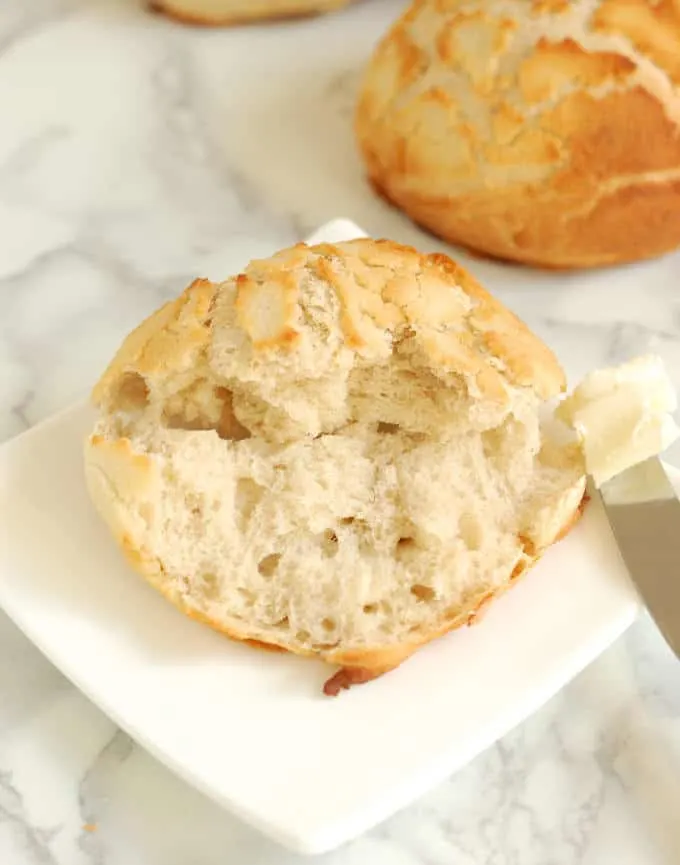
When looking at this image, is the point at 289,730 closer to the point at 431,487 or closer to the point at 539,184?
the point at 431,487

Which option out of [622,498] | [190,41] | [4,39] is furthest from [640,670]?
→ [4,39]

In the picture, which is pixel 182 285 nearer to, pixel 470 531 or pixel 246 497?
pixel 246 497

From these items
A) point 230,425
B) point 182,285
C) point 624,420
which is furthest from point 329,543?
point 182,285

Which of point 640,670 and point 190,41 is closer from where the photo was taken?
point 640,670

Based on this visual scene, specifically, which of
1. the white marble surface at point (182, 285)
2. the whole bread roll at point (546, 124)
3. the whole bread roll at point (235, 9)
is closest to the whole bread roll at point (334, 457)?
the white marble surface at point (182, 285)

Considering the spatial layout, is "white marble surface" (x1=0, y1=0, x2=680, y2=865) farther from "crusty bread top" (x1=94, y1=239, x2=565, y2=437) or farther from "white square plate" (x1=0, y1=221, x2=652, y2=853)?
"crusty bread top" (x1=94, y1=239, x2=565, y2=437)

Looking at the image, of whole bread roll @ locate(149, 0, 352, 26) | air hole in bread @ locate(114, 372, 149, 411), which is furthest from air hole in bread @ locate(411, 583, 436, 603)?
whole bread roll @ locate(149, 0, 352, 26)
